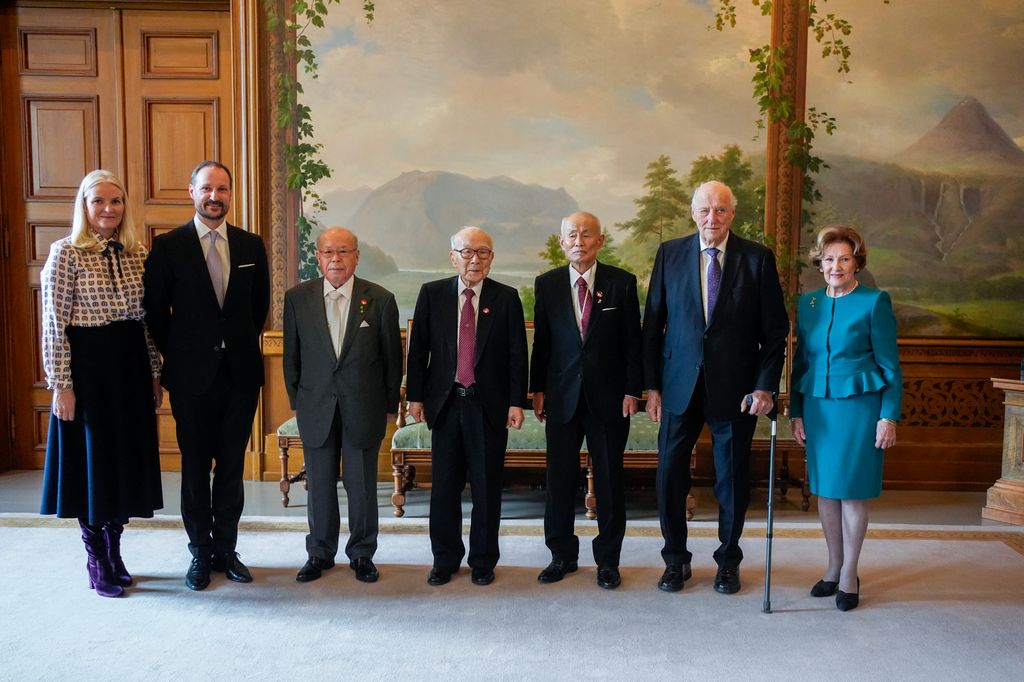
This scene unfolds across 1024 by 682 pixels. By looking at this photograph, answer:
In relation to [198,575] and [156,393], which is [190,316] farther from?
[198,575]

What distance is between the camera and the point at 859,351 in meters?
2.94

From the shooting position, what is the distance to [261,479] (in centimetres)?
503

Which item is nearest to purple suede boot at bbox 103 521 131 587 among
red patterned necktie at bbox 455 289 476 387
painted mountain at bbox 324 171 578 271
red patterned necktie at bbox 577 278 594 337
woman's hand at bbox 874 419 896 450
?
red patterned necktie at bbox 455 289 476 387

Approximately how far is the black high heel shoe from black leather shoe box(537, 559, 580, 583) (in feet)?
3.50

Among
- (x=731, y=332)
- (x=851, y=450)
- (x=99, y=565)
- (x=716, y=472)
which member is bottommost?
(x=99, y=565)

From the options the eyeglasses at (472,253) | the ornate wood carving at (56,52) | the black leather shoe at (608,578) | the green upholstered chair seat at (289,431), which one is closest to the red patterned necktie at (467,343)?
the eyeglasses at (472,253)

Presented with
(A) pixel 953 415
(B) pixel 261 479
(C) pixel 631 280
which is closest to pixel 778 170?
(A) pixel 953 415

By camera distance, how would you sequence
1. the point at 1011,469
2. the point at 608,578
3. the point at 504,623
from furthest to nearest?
the point at 1011,469 < the point at 608,578 < the point at 504,623

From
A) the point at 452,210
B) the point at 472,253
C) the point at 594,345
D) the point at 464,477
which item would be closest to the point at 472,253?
the point at 472,253

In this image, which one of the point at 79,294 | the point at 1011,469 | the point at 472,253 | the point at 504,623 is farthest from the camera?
the point at 1011,469

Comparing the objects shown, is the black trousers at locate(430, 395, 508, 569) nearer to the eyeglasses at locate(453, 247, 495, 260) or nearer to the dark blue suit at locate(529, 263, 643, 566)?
the dark blue suit at locate(529, 263, 643, 566)

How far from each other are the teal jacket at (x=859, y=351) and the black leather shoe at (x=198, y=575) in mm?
2538

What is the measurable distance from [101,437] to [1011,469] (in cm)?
467

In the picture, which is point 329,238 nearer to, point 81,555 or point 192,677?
point 192,677
